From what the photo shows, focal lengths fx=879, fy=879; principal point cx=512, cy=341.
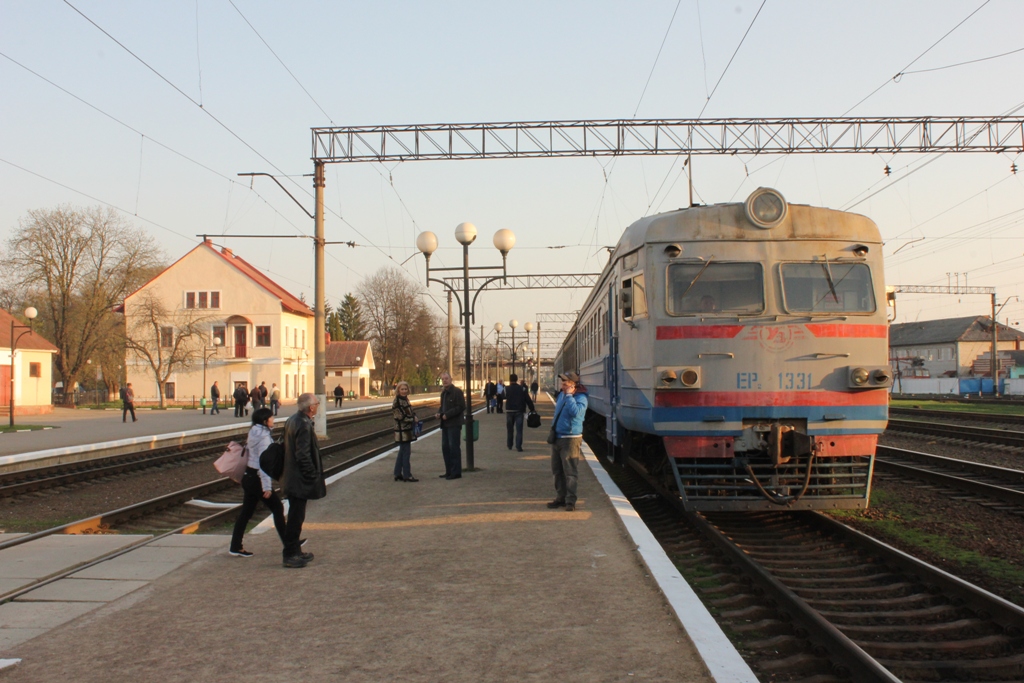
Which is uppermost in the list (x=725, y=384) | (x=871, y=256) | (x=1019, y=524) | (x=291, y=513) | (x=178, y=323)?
(x=178, y=323)

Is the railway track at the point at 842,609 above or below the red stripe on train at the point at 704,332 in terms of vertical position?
below

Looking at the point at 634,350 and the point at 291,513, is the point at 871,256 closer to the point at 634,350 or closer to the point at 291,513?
the point at 634,350

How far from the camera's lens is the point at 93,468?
58.5ft

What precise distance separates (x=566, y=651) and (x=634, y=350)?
5.47 meters

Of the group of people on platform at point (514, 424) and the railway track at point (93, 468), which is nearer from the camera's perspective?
the group of people on platform at point (514, 424)

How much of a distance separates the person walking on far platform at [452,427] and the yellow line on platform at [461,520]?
10.7 feet

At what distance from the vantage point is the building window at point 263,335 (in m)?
60.6

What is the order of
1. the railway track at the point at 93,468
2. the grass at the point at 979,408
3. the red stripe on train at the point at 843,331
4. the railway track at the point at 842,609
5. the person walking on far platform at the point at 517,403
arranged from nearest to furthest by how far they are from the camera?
the railway track at the point at 842,609, the red stripe on train at the point at 843,331, the railway track at the point at 93,468, the person walking on far platform at the point at 517,403, the grass at the point at 979,408

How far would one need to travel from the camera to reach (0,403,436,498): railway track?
14.3 metres

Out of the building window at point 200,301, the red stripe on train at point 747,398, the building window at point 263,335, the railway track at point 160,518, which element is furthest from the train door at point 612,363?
the building window at point 200,301

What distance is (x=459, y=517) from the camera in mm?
9430

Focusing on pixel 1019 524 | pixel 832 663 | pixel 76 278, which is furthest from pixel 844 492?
pixel 76 278

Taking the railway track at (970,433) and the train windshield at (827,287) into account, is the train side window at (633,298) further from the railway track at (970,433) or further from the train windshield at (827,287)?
the railway track at (970,433)

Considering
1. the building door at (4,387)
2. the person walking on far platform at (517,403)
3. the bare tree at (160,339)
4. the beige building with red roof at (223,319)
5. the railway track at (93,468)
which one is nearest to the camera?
the railway track at (93,468)
